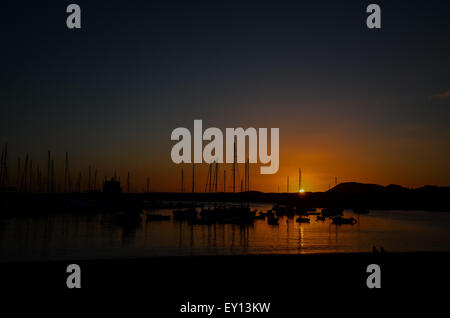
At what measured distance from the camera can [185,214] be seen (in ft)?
255

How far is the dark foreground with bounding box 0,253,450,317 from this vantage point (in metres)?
9.66

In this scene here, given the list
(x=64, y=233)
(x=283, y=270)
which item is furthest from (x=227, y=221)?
(x=283, y=270)

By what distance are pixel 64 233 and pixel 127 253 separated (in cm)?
2171

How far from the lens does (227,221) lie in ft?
215

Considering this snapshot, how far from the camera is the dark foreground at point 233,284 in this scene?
31.7 feet

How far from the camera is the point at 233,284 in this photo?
12.0 metres

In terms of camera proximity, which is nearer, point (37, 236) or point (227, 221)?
point (37, 236)

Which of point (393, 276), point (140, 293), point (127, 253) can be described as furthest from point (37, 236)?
point (393, 276)
